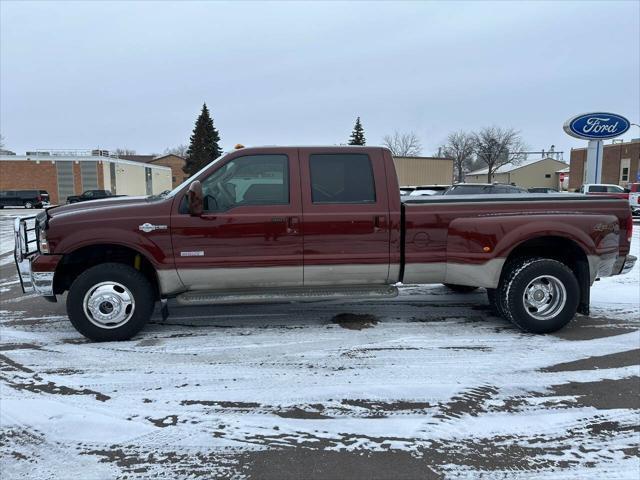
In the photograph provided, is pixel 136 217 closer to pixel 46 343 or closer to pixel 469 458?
pixel 46 343

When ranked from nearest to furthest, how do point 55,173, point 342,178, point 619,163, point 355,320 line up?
point 342,178 < point 355,320 < point 55,173 < point 619,163

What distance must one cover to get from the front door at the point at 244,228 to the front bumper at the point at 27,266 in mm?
1274

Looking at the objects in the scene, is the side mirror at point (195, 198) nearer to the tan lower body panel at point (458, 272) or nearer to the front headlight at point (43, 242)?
the front headlight at point (43, 242)

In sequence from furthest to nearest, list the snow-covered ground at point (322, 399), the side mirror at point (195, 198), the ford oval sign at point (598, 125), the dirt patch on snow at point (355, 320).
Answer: the ford oval sign at point (598, 125), the dirt patch on snow at point (355, 320), the side mirror at point (195, 198), the snow-covered ground at point (322, 399)

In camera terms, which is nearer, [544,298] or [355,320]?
[544,298]

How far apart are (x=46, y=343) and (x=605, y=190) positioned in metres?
27.1

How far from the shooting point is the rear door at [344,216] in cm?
480

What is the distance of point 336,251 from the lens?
15.9ft

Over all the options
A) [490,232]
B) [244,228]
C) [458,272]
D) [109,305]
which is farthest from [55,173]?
[490,232]

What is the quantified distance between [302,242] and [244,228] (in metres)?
0.61

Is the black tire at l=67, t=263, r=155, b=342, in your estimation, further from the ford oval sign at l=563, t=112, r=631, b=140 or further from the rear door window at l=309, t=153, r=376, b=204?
the ford oval sign at l=563, t=112, r=631, b=140

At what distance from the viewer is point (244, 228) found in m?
4.69

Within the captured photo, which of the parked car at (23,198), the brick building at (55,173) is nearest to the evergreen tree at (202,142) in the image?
the brick building at (55,173)

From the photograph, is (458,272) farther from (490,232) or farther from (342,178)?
(342,178)
